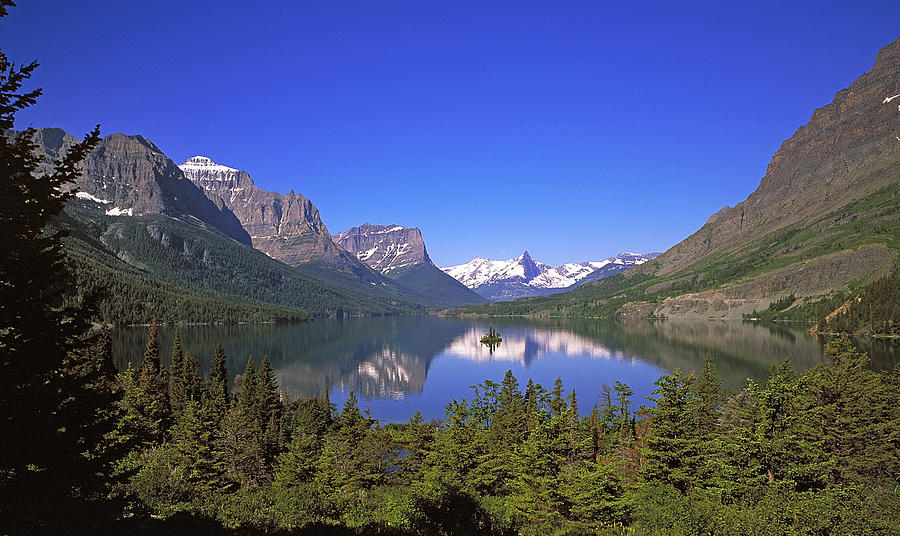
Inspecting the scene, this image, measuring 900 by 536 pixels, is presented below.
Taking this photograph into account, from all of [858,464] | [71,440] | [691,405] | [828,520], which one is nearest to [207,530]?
[71,440]

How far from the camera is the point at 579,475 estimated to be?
2594 centimetres

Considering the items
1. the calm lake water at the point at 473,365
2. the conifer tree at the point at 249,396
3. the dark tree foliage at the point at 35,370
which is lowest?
the calm lake water at the point at 473,365

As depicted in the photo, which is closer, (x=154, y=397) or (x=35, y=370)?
(x=35, y=370)

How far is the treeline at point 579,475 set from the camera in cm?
2089

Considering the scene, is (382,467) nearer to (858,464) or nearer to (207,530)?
(207,530)

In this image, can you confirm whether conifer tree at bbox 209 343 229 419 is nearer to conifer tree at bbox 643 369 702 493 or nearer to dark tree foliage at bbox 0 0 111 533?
conifer tree at bbox 643 369 702 493

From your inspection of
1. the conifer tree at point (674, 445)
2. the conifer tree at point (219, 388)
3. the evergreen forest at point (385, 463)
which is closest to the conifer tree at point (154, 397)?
the conifer tree at point (219, 388)

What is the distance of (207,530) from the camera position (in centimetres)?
1762

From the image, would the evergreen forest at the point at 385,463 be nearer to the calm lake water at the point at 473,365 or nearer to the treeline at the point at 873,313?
the calm lake water at the point at 473,365

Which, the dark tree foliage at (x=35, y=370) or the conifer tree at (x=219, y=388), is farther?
the conifer tree at (x=219, y=388)

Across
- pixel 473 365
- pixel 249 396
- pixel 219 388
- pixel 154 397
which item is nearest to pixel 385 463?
pixel 249 396

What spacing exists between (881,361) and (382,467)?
129 metres

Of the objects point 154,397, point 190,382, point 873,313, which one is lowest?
point 154,397

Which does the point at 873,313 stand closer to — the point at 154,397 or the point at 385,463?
the point at 385,463
